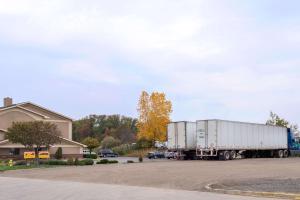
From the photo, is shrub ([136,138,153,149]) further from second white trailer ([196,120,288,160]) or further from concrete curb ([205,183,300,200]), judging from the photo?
concrete curb ([205,183,300,200])

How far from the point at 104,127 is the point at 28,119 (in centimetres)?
6397

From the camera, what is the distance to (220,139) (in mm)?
47156

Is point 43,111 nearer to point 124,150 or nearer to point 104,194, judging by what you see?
point 124,150

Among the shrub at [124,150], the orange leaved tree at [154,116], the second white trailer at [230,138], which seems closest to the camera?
the second white trailer at [230,138]

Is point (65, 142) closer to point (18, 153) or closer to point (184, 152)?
point (18, 153)

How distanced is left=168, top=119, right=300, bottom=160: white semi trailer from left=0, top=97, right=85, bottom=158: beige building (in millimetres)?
18598

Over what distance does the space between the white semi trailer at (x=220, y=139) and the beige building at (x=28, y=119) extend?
18.6m

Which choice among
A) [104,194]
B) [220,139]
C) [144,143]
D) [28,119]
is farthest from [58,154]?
[104,194]

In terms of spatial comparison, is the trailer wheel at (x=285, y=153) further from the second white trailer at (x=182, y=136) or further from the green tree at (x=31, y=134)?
the green tree at (x=31, y=134)

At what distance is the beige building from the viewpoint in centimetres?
5850

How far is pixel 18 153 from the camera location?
5909 centimetres

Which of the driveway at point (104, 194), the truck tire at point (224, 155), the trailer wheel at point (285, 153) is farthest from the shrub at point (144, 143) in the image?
the driveway at point (104, 194)

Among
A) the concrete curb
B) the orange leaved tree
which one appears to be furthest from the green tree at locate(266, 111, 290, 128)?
the concrete curb

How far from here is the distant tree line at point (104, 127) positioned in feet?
386
